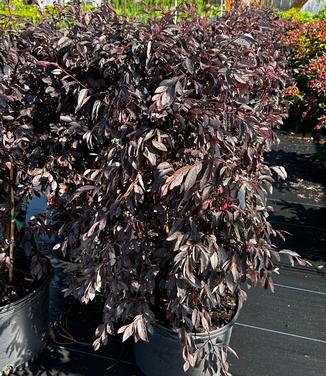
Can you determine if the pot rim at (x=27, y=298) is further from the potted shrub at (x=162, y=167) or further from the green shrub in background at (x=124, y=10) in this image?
the green shrub in background at (x=124, y=10)

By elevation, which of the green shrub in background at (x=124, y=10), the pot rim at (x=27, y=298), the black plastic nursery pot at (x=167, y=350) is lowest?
the black plastic nursery pot at (x=167, y=350)

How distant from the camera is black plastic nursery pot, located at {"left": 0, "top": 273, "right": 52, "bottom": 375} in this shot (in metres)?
2.01

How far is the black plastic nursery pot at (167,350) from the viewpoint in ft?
6.33

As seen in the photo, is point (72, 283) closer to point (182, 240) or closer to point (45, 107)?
point (182, 240)

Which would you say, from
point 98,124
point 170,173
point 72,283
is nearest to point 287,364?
point 72,283

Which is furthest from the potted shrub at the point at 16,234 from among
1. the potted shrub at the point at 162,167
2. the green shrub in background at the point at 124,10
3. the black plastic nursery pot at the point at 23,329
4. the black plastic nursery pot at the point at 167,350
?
the black plastic nursery pot at the point at 167,350

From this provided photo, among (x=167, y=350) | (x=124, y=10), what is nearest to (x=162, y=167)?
(x=167, y=350)

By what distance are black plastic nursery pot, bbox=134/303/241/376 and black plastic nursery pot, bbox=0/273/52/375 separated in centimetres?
51

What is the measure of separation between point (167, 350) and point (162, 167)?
2.93 feet

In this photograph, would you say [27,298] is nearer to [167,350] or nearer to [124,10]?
[167,350]

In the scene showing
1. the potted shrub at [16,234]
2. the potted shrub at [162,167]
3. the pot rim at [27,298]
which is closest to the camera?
the potted shrub at [162,167]

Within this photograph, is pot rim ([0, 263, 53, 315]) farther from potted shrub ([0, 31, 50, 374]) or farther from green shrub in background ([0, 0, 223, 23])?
green shrub in background ([0, 0, 223, 23])

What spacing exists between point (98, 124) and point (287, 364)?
1.55m

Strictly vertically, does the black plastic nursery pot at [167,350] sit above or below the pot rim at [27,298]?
below
